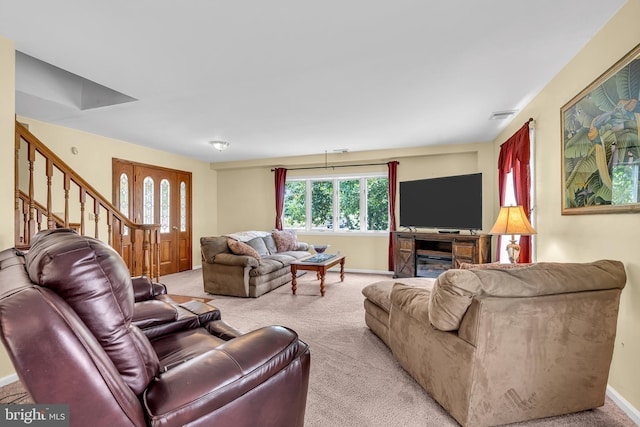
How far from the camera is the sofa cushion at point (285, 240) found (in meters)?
5.66

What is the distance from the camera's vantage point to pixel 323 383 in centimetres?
205

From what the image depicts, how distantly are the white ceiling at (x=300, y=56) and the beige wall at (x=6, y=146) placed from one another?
0.15 metres

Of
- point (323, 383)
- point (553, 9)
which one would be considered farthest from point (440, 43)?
point (323, 383)

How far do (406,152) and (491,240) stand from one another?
2000 mm

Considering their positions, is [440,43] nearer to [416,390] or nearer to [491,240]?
[416,390]

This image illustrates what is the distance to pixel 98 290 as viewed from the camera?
2.81 ft

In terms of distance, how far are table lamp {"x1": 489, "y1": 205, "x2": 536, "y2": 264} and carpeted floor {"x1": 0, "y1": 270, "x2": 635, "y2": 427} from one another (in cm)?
124

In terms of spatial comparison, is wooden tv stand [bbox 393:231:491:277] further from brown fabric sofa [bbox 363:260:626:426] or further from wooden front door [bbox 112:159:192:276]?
wooden front door [bbox 112:159:192:276]

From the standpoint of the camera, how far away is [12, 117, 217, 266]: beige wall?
4.06 m

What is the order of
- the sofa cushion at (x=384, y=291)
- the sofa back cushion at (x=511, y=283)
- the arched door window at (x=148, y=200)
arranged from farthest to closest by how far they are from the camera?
1. the arched door window at (x=148, y=200)
2. the sofa cushion at (x=384, y=291)
3. the sofa back cushion at (x=511, y=283)

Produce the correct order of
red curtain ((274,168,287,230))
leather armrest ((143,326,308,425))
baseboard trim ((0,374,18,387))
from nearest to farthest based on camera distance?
1. leather armrest ((143,326,308,425))
2. baseboard trim ((0,374,18,387))
3. red curtain ((274,168,287,230))

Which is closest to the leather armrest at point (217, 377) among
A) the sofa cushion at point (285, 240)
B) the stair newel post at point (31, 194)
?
the stair newel post at point (31, 194)

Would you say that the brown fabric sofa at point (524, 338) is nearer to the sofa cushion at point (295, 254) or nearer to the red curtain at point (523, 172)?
the red curtain at point (523, 172)

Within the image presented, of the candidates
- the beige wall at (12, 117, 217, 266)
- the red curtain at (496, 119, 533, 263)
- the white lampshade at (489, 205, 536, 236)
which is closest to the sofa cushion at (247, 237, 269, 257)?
the beige wall at (12, 117, 217, 266)
